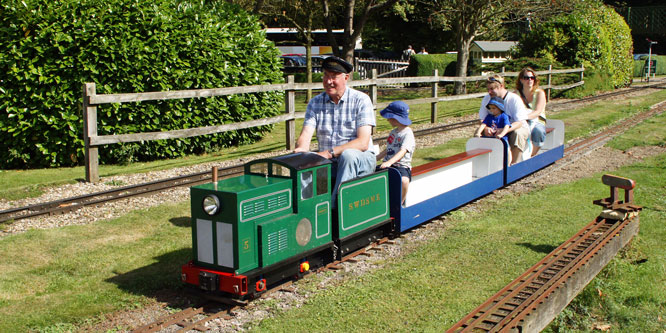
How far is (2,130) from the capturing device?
1060 cm

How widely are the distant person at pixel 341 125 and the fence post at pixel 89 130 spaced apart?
14.8ft

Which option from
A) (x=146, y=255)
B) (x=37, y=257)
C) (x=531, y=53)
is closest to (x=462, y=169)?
(x=146, y=255)

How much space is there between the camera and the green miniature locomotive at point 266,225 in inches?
197

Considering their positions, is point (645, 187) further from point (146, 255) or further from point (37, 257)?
point (37, 257)

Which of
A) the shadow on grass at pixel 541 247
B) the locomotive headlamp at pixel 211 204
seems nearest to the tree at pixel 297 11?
the shadow on grass at pixel 541 247

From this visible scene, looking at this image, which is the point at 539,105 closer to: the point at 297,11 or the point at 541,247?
the point at 541,247

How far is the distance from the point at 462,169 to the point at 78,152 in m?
6.76

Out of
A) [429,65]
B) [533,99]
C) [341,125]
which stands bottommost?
[341,125]

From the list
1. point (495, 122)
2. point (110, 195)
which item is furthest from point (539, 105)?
point (110, 195)

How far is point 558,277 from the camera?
519cm

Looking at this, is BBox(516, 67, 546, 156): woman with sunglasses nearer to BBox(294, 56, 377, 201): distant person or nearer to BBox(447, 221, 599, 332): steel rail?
BBox(447, 221, 599, 332): steel rail

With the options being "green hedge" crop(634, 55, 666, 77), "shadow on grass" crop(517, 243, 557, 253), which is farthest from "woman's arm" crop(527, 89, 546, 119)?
"green hedge" crop(634, 55, 666, 77)

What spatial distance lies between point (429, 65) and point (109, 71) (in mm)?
24899

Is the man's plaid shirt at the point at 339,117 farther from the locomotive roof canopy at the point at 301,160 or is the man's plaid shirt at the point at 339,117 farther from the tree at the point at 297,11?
the tree at the point at 297,11
